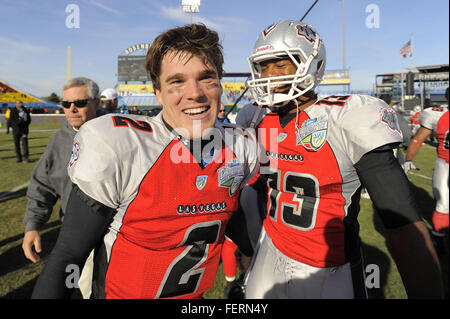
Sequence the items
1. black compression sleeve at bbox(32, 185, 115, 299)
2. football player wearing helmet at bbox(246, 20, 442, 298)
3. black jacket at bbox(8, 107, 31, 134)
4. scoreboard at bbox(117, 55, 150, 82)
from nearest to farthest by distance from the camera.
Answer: black compression sleeve at bbox(32, 185, 115, 299)
football player wearing helmet at bbox(246, 20, 442, 298)
black jacket at bbox(8, 107, 31, 134)
scoreboard at bbox(117, 55, 150, 82)

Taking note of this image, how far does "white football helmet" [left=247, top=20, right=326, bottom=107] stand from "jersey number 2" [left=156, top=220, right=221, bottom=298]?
2.69ft

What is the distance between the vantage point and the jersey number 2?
1.35 m

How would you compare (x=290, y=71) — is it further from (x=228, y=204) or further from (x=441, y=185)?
(x=441, y=185)

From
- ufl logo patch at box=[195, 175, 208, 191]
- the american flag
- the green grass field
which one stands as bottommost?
the green grass field

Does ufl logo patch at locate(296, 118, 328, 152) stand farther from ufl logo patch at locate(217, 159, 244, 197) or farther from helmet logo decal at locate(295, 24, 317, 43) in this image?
helmet logo decal at locate(295, 24, 317, 43)

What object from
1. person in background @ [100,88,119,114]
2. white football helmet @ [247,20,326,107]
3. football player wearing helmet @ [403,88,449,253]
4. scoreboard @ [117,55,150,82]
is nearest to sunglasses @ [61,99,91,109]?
white football helmet @ [247,20,326,107]

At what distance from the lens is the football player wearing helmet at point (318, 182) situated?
1.22 meters

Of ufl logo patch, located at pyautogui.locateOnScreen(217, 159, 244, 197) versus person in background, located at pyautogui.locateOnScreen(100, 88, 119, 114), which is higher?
person in background, located at pyautogui.locateOnScreen(100, 88, 119, 114)

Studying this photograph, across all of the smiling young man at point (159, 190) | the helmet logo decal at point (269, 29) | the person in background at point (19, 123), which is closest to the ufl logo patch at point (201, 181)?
the smiling young man at point (159, 190)

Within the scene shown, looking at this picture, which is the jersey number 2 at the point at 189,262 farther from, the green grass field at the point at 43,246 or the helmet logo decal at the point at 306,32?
the green grass field at the point at 43,246

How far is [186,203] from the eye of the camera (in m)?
1.29

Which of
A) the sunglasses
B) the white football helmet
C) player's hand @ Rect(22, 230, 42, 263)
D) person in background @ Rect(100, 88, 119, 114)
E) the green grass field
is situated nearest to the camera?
the white football helmet
